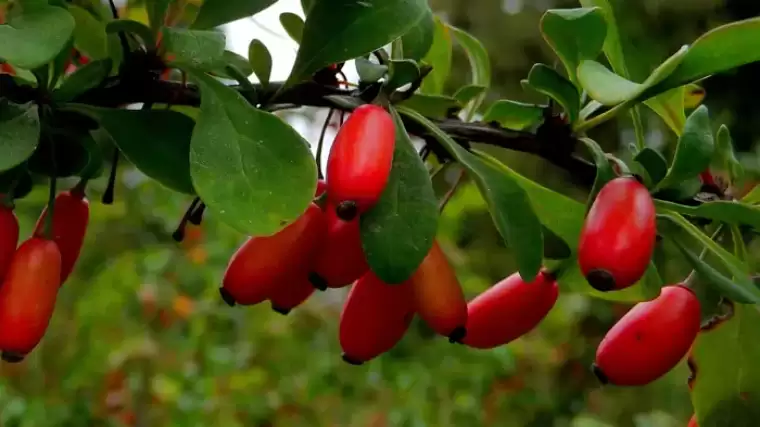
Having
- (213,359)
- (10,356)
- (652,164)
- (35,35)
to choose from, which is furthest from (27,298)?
(213,359)

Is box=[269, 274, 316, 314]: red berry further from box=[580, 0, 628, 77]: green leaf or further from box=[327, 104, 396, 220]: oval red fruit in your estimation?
box=[580, 0, 628, 77]: green leaf

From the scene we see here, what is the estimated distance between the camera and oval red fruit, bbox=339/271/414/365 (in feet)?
1.50

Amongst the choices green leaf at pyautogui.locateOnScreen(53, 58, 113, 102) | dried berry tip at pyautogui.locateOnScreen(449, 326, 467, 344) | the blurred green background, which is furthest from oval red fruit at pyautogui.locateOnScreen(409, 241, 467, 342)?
the blurred green background

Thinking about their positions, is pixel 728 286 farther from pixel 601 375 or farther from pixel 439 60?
pixel 439 60

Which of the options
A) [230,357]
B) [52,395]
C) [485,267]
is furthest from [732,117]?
[52,395]

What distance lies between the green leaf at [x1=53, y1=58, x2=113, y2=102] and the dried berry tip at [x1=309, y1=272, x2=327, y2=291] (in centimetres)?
16

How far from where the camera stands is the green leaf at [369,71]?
446 mm

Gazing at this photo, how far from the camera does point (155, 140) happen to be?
1.42ft

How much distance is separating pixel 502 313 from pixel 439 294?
89mm

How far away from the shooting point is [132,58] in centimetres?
45

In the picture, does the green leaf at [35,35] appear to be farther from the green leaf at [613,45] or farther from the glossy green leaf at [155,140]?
the green leaf at [613,45]

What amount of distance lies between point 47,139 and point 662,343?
1.22 feet

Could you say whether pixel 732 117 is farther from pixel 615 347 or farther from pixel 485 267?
pixel 615 347

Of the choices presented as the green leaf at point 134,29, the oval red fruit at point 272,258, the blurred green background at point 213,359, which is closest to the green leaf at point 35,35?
the green leaf at point 134,29
